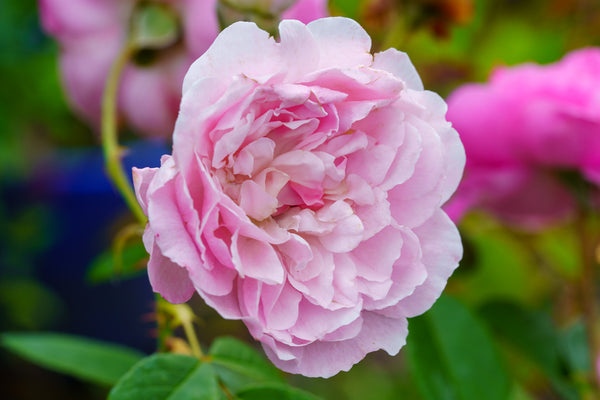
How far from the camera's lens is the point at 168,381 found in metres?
0.25

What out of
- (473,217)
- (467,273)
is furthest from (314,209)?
(473,217)

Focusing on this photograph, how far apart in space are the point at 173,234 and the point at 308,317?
5 centimetres

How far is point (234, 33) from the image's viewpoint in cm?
A: 22

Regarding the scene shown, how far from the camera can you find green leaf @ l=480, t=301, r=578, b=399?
0.43 meters

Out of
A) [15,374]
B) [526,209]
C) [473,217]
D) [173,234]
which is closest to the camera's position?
[173,234]

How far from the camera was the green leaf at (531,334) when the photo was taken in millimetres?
431

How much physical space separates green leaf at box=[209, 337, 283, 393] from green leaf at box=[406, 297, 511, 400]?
0.08m

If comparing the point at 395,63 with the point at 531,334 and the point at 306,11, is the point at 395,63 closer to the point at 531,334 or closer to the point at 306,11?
the point at 306,11

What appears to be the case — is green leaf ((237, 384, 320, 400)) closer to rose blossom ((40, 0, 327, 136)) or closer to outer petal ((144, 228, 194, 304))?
outer petal ((144, 228, 194, 304))

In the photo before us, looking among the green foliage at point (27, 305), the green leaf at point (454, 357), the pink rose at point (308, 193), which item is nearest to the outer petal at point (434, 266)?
the pink rose at point (308, 193)

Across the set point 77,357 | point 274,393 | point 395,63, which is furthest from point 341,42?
point 77,357

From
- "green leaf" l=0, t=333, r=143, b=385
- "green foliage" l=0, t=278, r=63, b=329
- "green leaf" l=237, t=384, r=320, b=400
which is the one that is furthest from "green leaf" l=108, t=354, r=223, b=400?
"green foliage" l=0, t=278, r=63, b=329

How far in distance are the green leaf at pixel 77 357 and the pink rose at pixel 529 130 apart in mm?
210

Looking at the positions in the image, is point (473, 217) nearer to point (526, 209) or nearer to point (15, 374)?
point (526, 209)
